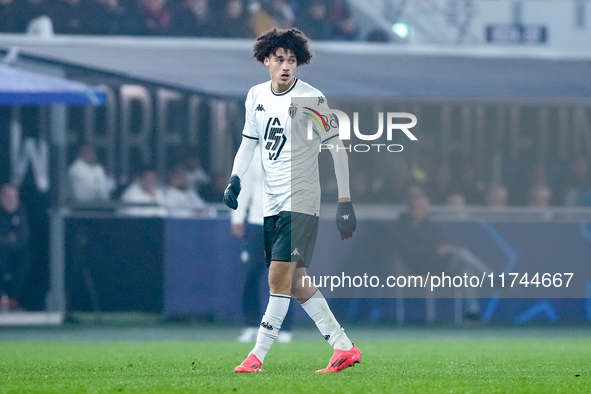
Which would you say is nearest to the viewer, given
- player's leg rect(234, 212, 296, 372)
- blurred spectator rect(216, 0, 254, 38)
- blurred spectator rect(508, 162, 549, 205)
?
player's leg rect(234, 212, 296, 372)

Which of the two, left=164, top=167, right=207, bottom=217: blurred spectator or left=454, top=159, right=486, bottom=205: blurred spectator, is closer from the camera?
left=454, top=159, right=486, bottom=205: blurred spectator

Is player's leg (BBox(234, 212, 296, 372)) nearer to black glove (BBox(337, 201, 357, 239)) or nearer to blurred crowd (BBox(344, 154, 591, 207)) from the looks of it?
black glove (BBox(337, 201, 357, 239))

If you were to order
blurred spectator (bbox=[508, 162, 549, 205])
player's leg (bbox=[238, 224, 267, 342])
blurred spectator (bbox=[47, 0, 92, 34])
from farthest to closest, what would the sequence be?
blurred spectator (bbox=[47, 0, 92, 34]), blurred spectator (bbox=[508, 162, 549, 205]), player's leg (bbox=[238, 224, 267, 342])

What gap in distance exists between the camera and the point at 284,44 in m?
6.89

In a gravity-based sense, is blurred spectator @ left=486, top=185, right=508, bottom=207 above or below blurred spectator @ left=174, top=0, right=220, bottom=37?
below

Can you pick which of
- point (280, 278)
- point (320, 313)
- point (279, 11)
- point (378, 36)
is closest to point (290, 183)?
point (280, 278)

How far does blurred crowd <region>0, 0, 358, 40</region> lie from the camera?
45.4ft

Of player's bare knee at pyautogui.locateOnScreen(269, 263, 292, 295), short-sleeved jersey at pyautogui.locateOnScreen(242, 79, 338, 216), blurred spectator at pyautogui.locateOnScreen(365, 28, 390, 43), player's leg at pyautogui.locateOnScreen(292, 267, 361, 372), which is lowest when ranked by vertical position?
player's leg at pyautogui.locateOnScreen(292, 267, 361, 372)

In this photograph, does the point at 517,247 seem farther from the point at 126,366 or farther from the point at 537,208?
the point at 126,366

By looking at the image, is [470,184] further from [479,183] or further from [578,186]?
[578,186]

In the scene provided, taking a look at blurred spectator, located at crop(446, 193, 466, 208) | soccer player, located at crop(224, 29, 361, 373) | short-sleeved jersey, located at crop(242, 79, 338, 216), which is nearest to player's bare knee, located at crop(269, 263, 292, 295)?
soccer player, located at crop(224, 29, 361, 373)

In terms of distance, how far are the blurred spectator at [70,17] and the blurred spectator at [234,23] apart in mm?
1607

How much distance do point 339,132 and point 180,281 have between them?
19.8 feet

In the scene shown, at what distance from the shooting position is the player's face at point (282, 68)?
686cm
